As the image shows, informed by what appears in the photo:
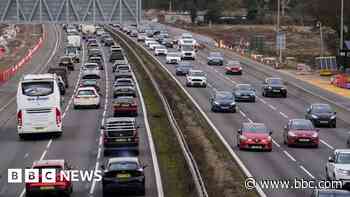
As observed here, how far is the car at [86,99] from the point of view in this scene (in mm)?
62438

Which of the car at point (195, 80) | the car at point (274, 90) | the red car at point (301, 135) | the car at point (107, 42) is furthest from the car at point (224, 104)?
the car at point (107, 42)

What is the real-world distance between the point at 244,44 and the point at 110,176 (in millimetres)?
113252

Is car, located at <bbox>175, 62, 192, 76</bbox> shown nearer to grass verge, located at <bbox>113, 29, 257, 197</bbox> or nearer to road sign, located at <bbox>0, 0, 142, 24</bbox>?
road sign, located at <bbox>0, 0, 142, 24</bbox>

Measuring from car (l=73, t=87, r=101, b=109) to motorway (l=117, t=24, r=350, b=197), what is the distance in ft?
23.7

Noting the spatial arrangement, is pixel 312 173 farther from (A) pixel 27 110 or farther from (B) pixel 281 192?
(A) pixel 27 110

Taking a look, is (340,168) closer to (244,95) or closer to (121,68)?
(244,95)

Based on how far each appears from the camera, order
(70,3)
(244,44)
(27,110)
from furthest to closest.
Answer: (244,44) < (70,3) < (27,110)

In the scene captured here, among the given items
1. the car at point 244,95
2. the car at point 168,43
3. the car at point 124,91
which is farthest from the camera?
the car at point 168,43

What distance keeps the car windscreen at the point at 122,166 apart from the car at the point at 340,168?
23.3ft

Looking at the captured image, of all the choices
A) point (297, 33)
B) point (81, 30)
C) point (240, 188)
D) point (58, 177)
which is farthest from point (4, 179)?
point (297, 33)

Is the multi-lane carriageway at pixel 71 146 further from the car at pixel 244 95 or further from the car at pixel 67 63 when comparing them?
the car at pixel 67 63

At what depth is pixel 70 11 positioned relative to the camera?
8006cm

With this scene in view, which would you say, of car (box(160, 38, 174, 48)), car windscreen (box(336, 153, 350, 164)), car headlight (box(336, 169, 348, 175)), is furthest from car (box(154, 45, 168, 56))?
car headlight (box(336, 169, 348, 175))

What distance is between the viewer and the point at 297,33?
593 ft
